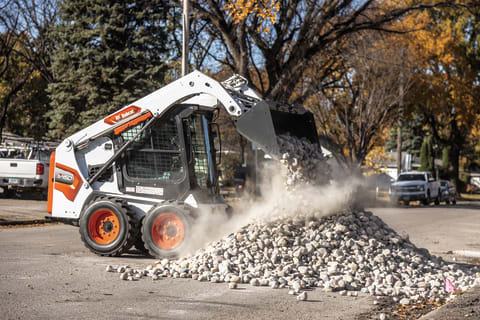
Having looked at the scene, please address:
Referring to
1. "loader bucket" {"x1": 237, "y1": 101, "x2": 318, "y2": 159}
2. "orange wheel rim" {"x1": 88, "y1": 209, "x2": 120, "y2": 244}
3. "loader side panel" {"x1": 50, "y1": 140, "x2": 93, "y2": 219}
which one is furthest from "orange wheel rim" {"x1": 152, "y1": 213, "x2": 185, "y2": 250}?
"loader bucket" {"x1": 237, "y1": 101, "x2": 318, "y2": 159}

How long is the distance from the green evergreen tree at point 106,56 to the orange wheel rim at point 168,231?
18.0m

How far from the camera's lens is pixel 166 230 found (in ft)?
32.3

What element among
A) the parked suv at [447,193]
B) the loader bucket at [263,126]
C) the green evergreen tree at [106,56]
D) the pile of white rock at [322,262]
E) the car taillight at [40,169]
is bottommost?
the pile of white rock at [322,262]

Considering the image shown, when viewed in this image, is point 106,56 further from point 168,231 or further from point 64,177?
point 168,231

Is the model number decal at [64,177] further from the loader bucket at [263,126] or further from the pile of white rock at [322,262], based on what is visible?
the loader bucket at [263,126]

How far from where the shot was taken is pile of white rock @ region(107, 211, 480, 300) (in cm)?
794

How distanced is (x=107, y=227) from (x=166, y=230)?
3.85 feet

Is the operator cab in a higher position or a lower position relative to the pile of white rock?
higher

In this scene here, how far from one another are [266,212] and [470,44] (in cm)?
3939

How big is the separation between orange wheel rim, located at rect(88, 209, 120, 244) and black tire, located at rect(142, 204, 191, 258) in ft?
2.24

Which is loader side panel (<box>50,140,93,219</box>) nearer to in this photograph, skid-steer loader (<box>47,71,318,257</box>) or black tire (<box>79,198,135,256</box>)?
skid-steer loader (<box>47,71,318,257</box>)

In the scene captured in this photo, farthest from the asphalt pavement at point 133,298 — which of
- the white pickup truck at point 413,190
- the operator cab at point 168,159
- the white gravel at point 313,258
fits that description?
the white pickup truck at point 413,190

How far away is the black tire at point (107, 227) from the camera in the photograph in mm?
10062

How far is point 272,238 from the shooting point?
8.98 m
